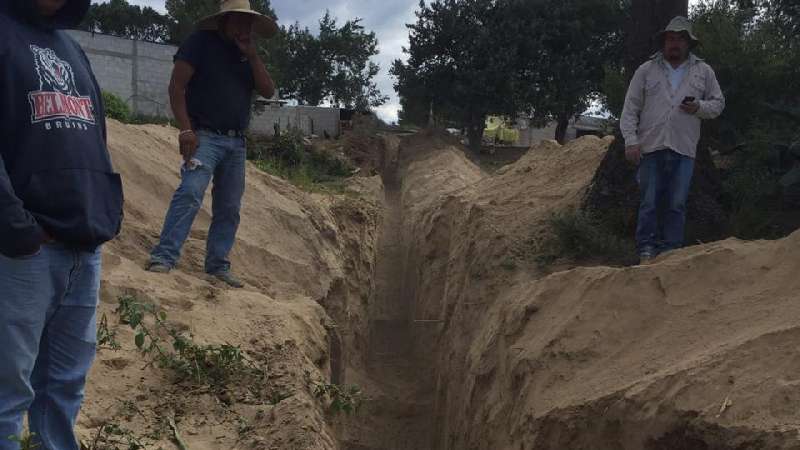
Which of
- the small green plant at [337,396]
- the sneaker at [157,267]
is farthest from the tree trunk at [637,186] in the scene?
the sneaker at [157,267]

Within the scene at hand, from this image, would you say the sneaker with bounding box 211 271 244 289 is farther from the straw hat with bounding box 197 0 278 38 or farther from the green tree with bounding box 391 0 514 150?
the green tree with bounding box 391 0 514 150

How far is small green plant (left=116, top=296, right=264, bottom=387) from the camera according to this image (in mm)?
3545

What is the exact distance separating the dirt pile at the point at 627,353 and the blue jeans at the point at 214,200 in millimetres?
2006

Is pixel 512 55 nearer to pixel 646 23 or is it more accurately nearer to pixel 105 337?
pixel 646 23

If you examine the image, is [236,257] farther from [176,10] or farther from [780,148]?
[176,10]

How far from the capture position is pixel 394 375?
29.0 feet

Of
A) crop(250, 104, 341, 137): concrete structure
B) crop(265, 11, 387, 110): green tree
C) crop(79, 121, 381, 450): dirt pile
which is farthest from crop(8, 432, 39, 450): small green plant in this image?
crop(265, 11, 387, 110): green tree

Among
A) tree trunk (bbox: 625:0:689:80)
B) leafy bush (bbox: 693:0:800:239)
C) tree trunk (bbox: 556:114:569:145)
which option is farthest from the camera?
tree trunk (bbox: 556:114:569:145)

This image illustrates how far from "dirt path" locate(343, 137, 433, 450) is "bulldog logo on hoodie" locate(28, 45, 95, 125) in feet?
12.5

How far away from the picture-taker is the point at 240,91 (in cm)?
518

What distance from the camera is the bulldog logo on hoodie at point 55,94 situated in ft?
7.89

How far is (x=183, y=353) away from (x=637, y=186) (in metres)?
4.08

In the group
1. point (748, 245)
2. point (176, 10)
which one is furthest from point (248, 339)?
point (176, 10)

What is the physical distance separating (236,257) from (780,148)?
451 centimetres
